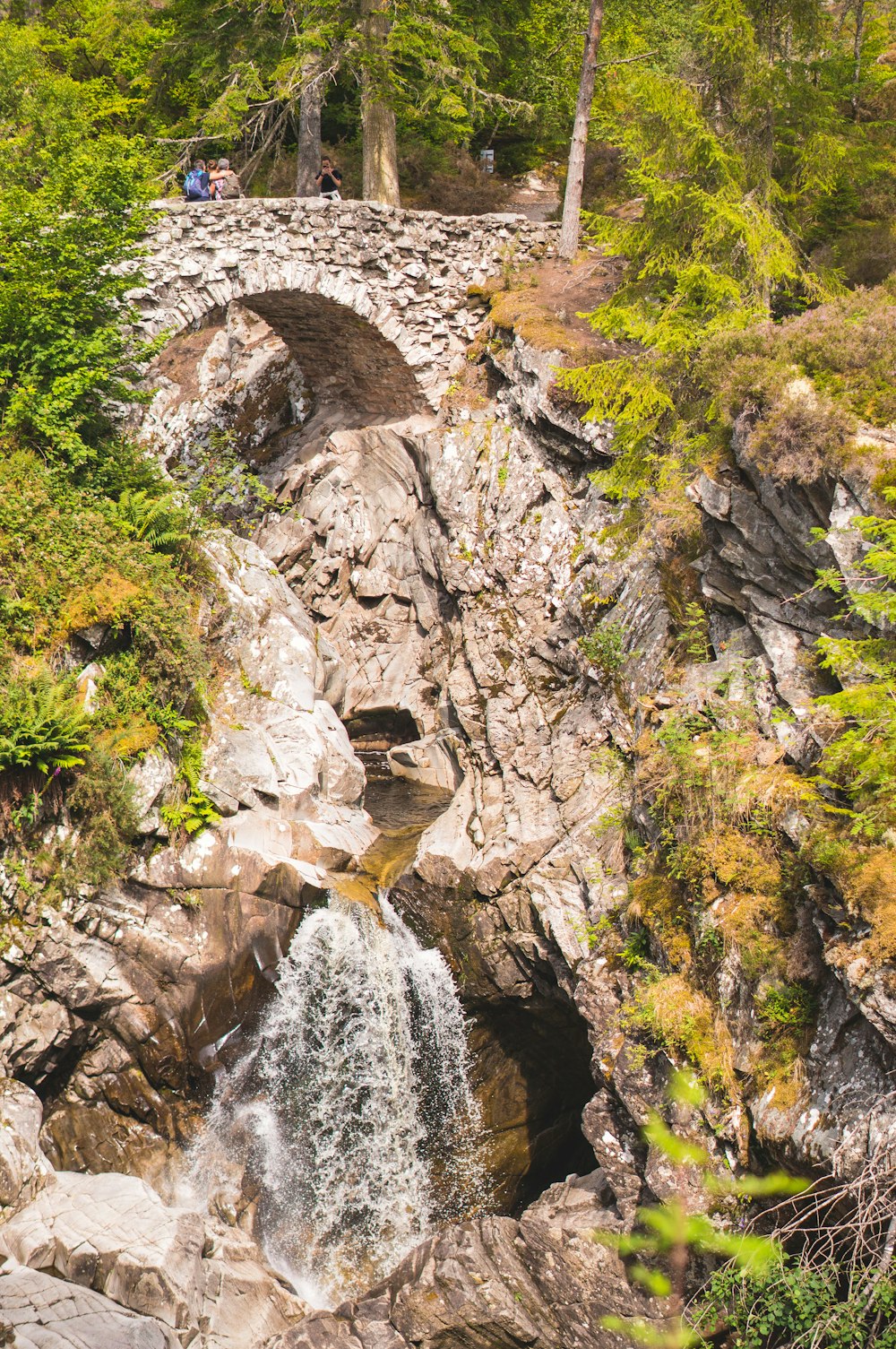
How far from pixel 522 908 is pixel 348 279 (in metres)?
10.9

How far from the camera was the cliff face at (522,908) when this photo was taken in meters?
7.64

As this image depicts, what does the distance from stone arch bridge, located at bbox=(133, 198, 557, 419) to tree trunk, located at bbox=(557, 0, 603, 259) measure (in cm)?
60

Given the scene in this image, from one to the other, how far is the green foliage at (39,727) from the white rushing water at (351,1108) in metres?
3.22

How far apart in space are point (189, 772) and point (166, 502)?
3.42m

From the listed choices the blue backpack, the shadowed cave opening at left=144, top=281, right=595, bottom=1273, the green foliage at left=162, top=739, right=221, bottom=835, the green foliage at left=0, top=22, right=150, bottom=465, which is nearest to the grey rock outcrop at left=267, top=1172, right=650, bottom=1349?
the shadowed cave opening at left=144, top=281, right=595, bottom=1273

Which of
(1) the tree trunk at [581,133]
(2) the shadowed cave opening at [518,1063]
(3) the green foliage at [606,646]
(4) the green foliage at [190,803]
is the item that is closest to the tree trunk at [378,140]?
(1) the tree trunk at [581,133]

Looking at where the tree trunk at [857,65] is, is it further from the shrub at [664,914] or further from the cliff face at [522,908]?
the shrub at [664,914]

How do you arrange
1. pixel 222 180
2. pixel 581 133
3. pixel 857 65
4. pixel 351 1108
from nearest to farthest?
pixel 351 1108 → pixel 857 65 → pixel 581 133 → pixel 222 180

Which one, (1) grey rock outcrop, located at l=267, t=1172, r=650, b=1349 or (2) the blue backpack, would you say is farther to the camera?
(2) the blue backpack

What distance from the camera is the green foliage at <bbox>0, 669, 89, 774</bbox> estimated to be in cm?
971

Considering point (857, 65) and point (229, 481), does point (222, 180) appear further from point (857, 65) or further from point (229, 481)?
point (857, 65)

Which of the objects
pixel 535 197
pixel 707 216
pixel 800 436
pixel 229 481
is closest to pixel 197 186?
pixel 229 481

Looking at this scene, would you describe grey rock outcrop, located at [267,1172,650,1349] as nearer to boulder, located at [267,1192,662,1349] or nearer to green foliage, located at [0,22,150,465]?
boulder, located at [267,1192,662,1349]

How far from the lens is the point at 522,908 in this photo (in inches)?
433
